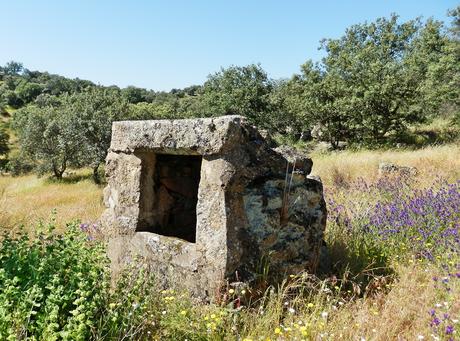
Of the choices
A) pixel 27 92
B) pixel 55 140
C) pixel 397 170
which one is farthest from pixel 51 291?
pixel 27 92

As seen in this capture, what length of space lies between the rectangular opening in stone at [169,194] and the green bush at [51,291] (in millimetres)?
1081

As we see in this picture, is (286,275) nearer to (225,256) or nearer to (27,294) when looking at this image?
(225,256)

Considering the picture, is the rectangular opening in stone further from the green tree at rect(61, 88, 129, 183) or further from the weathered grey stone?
the green tree at rect(61, 88, 129, 183)

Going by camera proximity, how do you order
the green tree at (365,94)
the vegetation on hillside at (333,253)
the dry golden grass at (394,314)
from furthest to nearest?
the green tree at (365,94) < the dry golden grass at (394,314) < the vegetation on hillside at (333,253)

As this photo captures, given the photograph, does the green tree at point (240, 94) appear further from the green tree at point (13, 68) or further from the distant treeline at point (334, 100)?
the green tree at point (13, 68)

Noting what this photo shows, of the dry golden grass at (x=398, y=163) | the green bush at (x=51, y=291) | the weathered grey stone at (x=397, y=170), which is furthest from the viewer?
the weathered grey stone at (x=397, y=170)

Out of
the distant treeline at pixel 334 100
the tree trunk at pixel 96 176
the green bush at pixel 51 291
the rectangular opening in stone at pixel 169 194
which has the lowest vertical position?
the tree trunk at pixel 96 176

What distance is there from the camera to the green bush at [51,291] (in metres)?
2.29

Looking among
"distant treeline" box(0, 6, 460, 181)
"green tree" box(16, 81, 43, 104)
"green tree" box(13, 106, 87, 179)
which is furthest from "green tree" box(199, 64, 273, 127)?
"green tree" box(16, 81, 43, 104)

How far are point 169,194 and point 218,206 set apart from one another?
63.9 inches

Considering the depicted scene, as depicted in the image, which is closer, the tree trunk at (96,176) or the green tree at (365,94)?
the green tree at (365,94)

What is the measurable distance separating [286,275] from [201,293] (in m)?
0.89

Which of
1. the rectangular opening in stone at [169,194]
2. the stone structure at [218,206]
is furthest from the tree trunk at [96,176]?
the stone structure at [218,206]

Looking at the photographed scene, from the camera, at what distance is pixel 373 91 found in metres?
20.9
